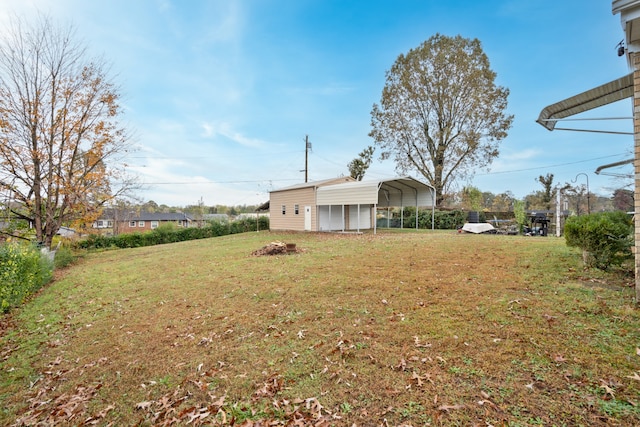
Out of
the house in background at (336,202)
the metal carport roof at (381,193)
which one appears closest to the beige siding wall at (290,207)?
the house in background at (336,202)

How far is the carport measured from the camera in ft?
55.8

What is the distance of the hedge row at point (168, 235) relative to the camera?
2031 cm

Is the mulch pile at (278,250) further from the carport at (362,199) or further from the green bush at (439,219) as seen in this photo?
the green bush at (439,219)

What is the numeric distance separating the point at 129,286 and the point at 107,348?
160 inches

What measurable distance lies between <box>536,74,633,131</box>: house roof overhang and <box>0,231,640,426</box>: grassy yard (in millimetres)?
3100

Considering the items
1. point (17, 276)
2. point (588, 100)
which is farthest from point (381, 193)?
point (17, 276)

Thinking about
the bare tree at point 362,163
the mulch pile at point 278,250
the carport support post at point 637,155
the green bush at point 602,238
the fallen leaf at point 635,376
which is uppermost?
the bare tree at point 362,163

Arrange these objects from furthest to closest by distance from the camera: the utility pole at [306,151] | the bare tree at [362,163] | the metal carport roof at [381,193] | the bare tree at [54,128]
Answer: the bare tree at [362,163], the utility pole at [306,151], the metal carport roof at [381,193], the bare tree at [54,128]

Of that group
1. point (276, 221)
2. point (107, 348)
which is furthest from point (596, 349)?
point (276, 221)

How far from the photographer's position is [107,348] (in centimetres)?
406

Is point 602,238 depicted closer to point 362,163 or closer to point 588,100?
point 588,100

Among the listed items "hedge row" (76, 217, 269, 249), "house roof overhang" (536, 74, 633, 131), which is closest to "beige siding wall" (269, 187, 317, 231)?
"hedge row" (76, 217, 269, 249)

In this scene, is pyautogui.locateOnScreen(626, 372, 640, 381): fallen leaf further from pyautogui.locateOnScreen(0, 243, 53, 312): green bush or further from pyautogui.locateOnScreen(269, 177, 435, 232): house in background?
pyautogui.locateOnScreen(269, 177, 435, 232): house in background

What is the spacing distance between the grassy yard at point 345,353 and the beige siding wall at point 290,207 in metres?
14.2
